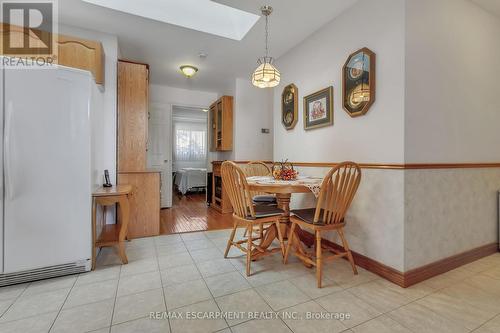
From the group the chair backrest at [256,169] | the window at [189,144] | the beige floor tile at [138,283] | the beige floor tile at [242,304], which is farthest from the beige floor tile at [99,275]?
the window at [189,144]

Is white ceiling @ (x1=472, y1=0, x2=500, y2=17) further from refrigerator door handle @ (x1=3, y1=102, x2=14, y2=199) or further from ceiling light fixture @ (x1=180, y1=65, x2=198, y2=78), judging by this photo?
refrigerator door handle @ (x1=3, y1=102, x2=14, y2=199)

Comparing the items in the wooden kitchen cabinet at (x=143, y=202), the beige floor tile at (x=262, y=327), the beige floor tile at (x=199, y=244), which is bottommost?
the beige floor tile at (x=262, y=327)

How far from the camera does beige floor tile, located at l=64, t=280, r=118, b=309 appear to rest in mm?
1576

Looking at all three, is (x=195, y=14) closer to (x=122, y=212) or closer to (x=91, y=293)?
(x=122, y=212)

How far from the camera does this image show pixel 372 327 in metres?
1.33

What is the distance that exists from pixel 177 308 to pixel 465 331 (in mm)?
1729

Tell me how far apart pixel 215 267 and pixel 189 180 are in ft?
15.1

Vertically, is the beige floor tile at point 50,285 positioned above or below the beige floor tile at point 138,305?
above

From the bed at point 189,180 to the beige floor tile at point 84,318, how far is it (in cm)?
491

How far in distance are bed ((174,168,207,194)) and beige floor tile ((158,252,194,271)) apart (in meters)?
4.13

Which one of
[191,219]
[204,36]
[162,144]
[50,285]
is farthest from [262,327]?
[162,144]

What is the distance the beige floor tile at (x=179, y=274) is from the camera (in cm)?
187

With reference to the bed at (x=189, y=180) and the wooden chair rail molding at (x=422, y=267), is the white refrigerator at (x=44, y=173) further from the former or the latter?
the bed at (x=189, y=180)

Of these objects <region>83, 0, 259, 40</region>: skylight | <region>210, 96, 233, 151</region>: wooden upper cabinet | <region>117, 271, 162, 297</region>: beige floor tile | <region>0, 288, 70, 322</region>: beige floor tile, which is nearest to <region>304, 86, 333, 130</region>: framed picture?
<region>83, 0, 259, 40</region>: skylight
